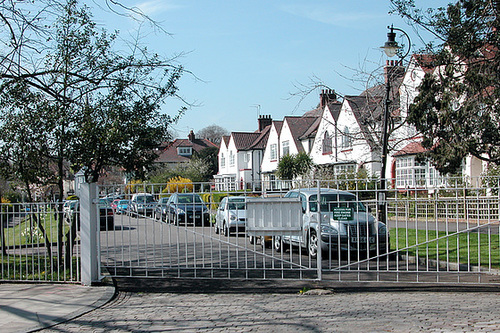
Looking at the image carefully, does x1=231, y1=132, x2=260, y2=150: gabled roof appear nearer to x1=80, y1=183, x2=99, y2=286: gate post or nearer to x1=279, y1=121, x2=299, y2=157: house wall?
x1=279, y1=121, x2=299, y2=157: house wall

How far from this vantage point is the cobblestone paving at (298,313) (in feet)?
22.0

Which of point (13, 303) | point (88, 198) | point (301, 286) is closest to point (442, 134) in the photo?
point (301, 286)

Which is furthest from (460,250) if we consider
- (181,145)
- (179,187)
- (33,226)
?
(181,145)

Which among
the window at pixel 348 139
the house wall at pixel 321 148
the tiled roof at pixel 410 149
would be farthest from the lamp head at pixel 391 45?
the house wall at pixel 321 148

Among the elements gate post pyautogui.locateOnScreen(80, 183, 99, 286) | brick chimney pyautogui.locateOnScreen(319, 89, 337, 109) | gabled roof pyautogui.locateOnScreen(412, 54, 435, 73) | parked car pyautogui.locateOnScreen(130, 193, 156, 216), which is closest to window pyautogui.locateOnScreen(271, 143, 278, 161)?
brick chimney pyautogui.locateOnScreen(319, 89, 337, 109)

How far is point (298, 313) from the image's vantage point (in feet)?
24.5

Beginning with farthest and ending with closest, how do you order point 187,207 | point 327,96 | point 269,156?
point 269,156 < point 327,96 < point 187,207

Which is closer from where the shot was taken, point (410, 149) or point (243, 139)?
point (410, 149)

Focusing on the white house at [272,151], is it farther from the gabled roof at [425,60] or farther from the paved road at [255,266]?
the paved road at [255,266]

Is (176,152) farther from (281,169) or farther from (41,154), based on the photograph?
(41,154)

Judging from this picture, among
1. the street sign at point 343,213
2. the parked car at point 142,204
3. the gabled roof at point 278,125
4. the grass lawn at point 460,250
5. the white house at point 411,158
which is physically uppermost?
the gabled roof at point 278,125

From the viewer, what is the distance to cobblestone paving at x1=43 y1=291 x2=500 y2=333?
670 cm

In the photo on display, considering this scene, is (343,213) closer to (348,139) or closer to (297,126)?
(348,139)

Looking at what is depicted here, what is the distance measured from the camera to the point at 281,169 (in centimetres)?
4006
